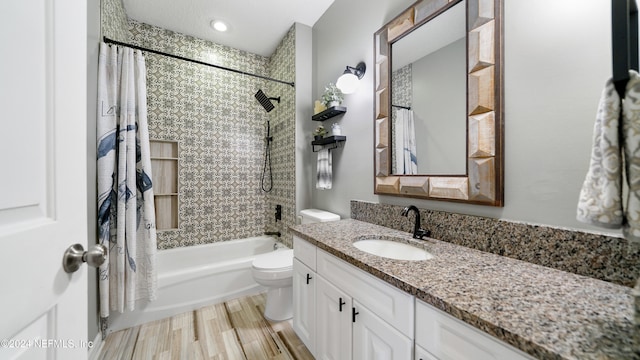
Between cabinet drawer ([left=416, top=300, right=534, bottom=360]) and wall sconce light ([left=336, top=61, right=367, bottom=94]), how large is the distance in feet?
5.01

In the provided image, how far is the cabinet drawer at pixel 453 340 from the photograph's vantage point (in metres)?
0.57

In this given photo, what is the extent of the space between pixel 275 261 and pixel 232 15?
2.35 meters

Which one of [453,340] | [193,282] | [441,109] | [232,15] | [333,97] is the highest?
[232,15]

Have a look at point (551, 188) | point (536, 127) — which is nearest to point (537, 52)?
point (536, 127)

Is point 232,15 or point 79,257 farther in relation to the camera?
point 232,15

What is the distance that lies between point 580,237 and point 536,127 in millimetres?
426

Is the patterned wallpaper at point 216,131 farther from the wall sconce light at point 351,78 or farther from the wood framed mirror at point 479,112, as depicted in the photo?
the wood framed mirror at point 479,112

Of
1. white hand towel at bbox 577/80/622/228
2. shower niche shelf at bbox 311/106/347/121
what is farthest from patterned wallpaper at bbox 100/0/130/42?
white hand towel at bbox 577/80/622/228

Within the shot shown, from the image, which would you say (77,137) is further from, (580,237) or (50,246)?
(580,237)

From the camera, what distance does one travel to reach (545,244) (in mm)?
872

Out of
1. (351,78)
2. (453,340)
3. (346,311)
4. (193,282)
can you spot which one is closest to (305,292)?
(346,311)

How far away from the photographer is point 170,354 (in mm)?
1544

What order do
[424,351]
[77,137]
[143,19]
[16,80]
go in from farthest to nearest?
1. [143,19]
2. [424,351]
3. [77,137]
4. [16,80]

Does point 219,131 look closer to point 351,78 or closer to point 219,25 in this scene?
point 219,25
